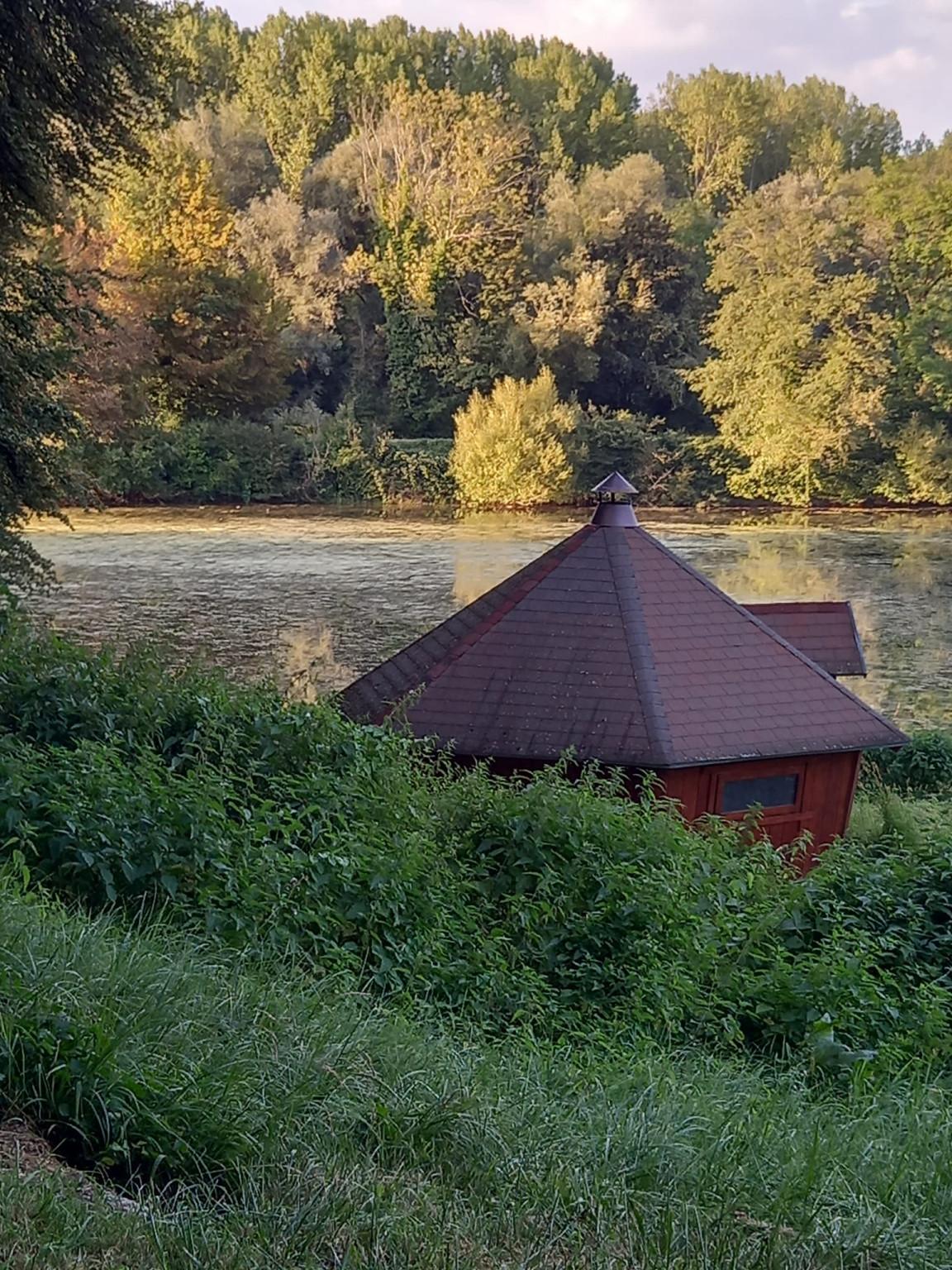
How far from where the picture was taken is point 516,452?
38.2m

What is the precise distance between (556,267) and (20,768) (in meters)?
40.3

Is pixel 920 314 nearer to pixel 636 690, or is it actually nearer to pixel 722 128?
pixel 722 128

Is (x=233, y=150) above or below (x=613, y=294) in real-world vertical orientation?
above

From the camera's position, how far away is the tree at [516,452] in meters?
38.0

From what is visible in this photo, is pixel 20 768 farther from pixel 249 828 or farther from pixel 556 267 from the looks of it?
pixel 556 267

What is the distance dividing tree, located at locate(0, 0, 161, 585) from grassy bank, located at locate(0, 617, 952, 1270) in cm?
253

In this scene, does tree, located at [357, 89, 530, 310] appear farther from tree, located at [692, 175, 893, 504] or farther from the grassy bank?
the grassy bank

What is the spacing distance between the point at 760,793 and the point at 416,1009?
5825mm

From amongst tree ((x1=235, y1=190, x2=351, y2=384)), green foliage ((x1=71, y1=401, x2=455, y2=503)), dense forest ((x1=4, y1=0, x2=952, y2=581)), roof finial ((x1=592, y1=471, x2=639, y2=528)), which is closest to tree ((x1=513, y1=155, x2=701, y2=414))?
dense forest ((x1=4, y1=0, x2=952, y2=581))

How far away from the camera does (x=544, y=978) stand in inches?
205

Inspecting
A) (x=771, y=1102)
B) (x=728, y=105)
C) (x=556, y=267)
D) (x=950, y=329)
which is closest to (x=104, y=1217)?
(x=771, y=1102)

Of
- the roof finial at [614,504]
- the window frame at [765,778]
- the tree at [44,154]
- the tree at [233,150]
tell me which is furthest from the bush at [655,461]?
the tree at [44,154]

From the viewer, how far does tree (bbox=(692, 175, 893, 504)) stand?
37.8 m

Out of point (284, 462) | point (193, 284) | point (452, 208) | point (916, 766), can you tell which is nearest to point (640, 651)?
point (916, 766)
